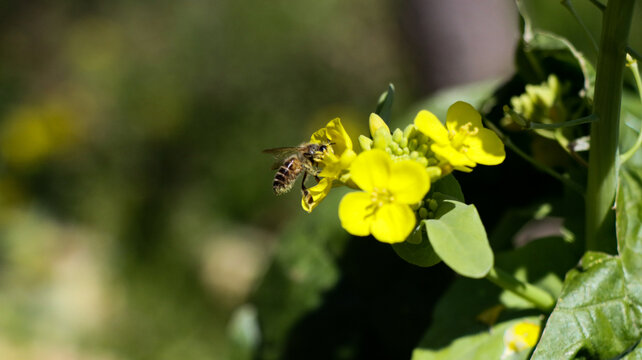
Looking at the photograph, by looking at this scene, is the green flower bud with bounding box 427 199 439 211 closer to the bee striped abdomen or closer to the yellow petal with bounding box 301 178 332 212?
the yellow petal with bounding box 301 178 332 212

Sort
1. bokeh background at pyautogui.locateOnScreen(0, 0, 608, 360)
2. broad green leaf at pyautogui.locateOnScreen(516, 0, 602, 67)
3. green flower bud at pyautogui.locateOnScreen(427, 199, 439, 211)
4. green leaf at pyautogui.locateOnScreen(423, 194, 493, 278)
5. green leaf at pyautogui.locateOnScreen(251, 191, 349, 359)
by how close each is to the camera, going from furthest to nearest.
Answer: bokeh background at pyautogui.locateOnScreen(0, 0, 608, 360)
broad green leaf at pyautogui.locateOnScreen(516, 0, 602, 67)
green leaf at pyautogui.locateOnScreen(251, 191, 349, 359)
green flower bud at pyautogui.locateOnScreen(427, 199, 439, 211)
green leaf at pyautogui.locateOnScreen(423, 194, 493, 278)

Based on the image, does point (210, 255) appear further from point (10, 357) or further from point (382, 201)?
point (382, 201)

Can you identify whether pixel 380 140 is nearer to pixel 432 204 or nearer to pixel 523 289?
pixel 432 204

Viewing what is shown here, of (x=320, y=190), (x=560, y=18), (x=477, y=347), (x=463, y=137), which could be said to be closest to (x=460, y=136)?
(x=463, y=137)

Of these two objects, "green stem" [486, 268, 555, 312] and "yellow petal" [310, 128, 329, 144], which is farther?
"yellow petal" [310, 128, 329, 144]

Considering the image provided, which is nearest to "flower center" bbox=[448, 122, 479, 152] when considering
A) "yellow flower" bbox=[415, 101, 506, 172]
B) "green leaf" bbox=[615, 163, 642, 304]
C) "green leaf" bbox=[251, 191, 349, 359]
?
"yellow flower" bbox=[415, 101, 506, 172]

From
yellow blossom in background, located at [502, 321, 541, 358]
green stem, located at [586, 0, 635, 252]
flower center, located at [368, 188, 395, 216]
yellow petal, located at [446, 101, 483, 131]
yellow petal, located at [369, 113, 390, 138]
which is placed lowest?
yellow blossom in background, located at [502, 321, 541, 358]

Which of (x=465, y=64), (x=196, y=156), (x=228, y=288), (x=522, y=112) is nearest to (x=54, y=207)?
(x=196, y=156)
